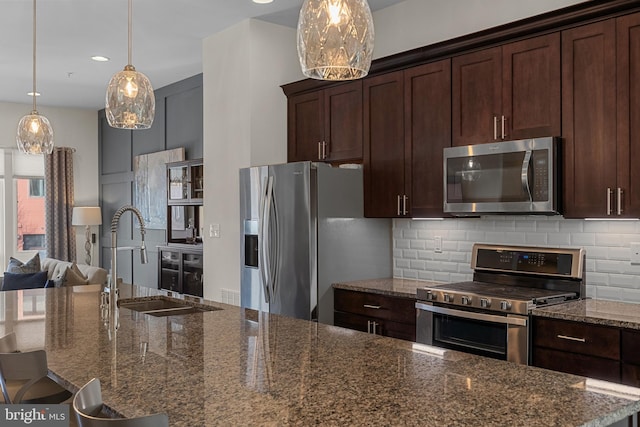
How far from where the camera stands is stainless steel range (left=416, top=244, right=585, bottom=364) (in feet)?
9.91

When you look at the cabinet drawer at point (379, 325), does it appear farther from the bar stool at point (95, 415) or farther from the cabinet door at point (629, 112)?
the bar stool at point (95, 415)

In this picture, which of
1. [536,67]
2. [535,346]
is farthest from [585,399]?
[536,67]

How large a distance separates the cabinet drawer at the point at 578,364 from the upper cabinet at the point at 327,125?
6.39ft

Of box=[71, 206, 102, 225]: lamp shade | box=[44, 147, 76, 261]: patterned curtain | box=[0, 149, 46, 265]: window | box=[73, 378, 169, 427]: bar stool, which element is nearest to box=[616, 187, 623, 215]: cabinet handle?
box=[73, 378, 169, 427]: bar stool

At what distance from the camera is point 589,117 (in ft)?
10.1

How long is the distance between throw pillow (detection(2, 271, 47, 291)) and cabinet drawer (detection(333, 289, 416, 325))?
3.51 metres

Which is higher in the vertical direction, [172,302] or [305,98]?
[305,98]

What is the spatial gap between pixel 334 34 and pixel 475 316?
1.88 meters

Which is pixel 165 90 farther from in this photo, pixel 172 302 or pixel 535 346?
pixel 535 346

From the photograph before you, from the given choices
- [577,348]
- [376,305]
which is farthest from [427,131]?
[577,348]

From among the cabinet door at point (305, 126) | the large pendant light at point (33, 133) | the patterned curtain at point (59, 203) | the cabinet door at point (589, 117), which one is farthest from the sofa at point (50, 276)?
the cabinet door at point (589, 117)

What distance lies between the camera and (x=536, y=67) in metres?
3.29

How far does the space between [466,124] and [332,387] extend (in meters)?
2.44

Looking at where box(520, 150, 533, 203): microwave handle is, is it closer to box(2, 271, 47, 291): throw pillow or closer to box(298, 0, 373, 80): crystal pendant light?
box(298, 0, 373, 80): crystal pendant light
